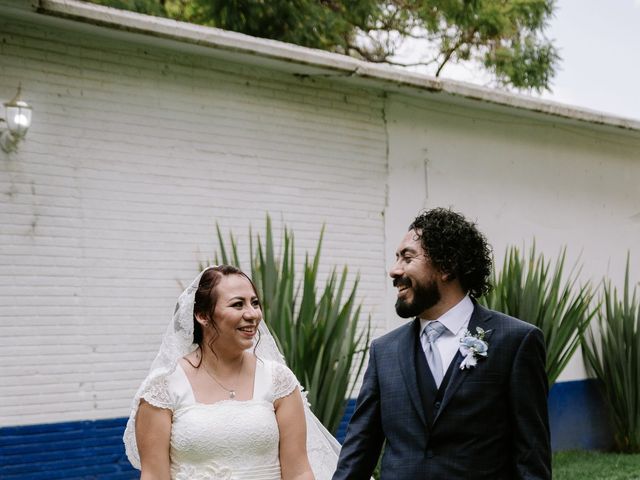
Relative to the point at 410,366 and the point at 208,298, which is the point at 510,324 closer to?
the point at 410,366

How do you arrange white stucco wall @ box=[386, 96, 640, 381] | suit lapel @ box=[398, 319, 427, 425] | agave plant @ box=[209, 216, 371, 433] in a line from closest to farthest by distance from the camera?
1. suit lapel @ box=[398, 319, 427, 425]
2. agave plant @ box=[209, 216, 371, 433]
3. white stucco wall @ box=[386, 96, 640, 381]

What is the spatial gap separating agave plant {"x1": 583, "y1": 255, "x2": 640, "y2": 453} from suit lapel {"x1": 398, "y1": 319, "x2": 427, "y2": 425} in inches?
300

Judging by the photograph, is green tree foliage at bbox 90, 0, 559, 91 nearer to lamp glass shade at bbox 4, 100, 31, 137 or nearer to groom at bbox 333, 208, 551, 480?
lamp glass shade at bbox 4, 100, 31, 137

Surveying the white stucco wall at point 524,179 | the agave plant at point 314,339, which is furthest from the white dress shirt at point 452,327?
the white stucco wall at point 524,179

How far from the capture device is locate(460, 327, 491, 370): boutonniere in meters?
3.51

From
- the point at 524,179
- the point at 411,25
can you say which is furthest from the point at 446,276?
the point at 411,25

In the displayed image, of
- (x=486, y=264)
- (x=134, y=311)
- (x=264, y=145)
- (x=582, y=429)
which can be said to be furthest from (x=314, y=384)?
(x=582, y=429)

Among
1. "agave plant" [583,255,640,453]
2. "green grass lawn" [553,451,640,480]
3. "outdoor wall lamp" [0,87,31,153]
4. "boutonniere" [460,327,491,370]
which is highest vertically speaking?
"outdoor wall lamp" [0,87,31,153]

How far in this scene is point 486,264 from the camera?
385 cm

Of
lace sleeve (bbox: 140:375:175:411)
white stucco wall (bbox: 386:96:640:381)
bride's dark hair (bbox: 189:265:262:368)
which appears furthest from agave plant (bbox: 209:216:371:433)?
lace sleeve (bbox: 140:375:175:411)

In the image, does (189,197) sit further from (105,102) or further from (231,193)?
(105,102)

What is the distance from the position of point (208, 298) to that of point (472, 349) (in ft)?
3.86

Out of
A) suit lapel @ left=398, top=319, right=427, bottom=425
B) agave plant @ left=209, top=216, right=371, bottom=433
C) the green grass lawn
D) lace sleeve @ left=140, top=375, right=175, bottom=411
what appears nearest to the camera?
suit lapel @ left=398, top=319, right=427, bottom=425

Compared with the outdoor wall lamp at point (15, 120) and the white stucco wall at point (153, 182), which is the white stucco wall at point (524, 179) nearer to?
the white stucco wall at point (153, 182)
